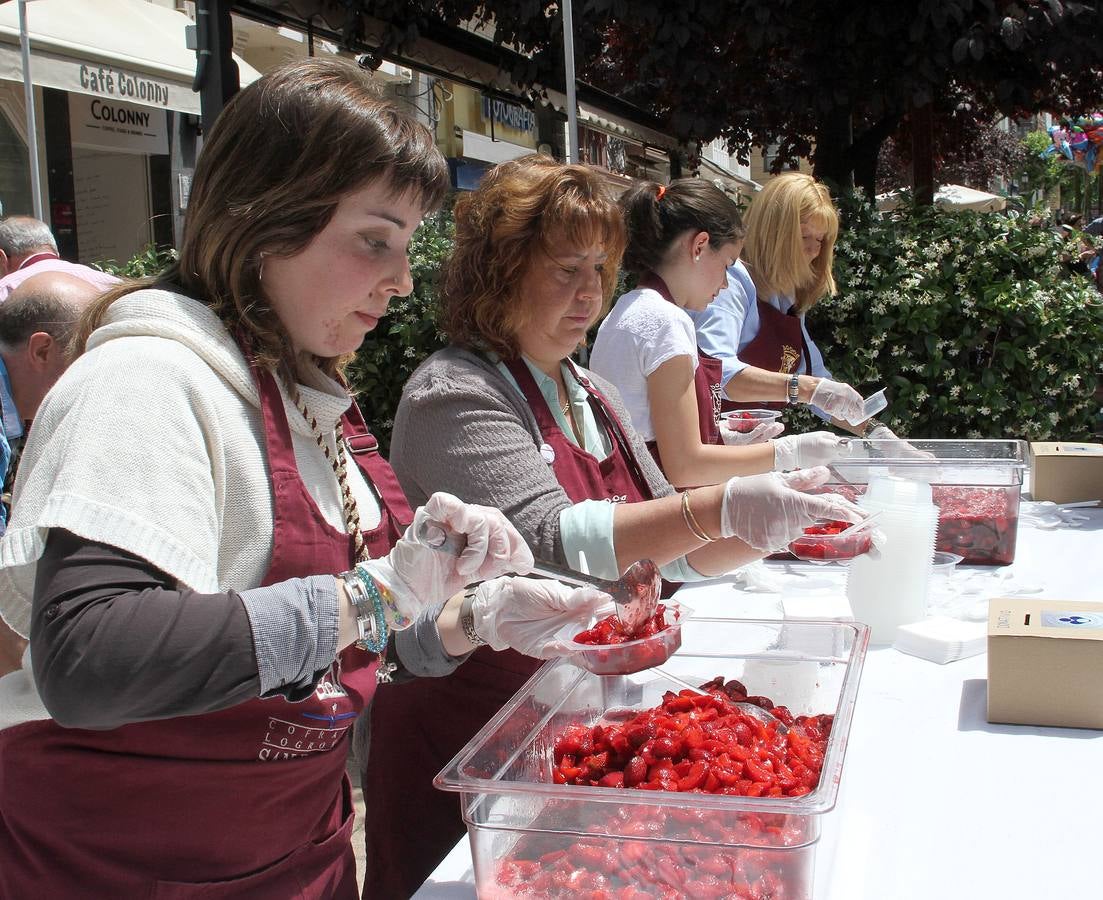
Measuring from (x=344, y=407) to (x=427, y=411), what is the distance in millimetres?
503

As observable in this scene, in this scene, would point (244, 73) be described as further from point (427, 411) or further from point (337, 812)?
point (337, 812)

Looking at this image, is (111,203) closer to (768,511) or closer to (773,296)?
(773,296)

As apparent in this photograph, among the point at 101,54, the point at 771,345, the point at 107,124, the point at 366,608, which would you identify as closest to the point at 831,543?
the point at 366,608

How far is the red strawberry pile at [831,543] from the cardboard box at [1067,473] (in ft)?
5.52

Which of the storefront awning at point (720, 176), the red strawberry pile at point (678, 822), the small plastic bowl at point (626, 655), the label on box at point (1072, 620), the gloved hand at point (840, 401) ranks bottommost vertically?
the red strawberry pile at point (678, 822)

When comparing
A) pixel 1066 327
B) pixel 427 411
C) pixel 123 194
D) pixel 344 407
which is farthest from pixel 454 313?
pixel 123 194

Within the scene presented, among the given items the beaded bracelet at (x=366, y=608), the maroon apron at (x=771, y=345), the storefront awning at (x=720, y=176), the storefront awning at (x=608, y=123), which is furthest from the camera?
the storefront awning at (x=720, y=176)

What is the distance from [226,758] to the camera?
3.95 feet

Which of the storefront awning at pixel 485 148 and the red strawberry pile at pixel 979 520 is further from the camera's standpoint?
the storefront awning at pixel 485 148

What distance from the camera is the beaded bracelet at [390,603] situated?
1143mm

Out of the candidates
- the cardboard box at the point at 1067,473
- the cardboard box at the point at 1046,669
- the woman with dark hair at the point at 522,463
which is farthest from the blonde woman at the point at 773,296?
the cardboard box at the point at 1046,669

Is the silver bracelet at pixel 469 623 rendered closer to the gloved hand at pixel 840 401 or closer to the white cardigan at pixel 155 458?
the white cardigan at pixel 155 458

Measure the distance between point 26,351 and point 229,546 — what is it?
1.98 meters

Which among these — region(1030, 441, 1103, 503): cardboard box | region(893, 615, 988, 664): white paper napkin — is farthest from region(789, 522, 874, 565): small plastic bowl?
region(1030, 441, 1103, 503): cardboard box
